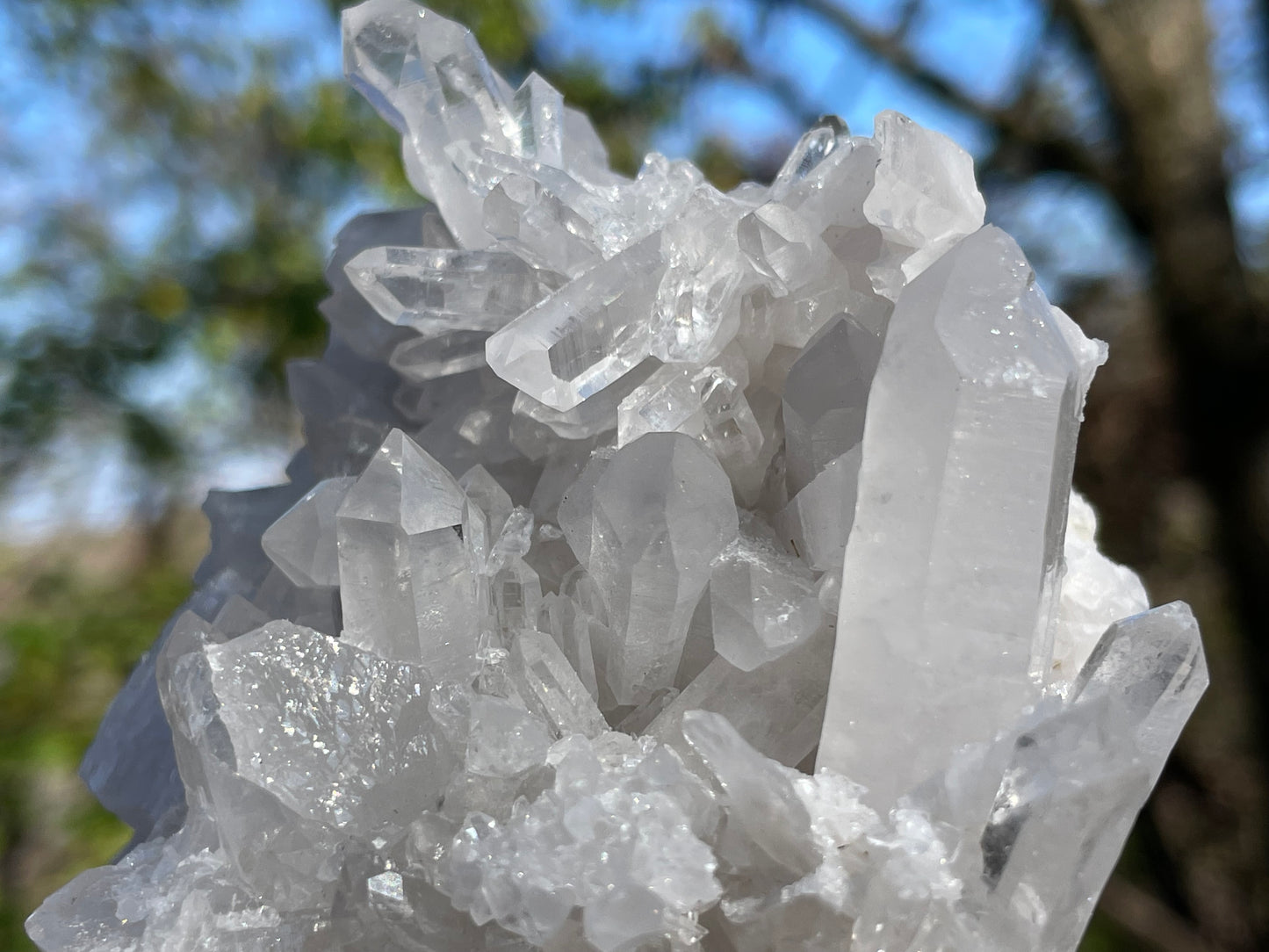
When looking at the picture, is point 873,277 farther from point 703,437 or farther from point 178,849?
point 178,849

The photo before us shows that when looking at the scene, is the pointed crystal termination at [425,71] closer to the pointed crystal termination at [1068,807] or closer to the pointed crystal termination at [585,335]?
the pointed crystal termination at [585,335]

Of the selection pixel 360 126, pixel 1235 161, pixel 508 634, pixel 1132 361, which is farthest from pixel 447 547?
pixel 1132 361

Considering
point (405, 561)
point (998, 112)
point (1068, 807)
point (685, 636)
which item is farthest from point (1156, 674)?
point (998, 112)

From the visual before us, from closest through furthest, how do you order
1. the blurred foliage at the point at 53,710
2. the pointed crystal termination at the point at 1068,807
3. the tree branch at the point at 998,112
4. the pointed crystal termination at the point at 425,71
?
the pointed crystal termination at the point at 1068,807
the pointed crystal termination at the point at 425,71
the blurred foliage at the point at 53,710
the tree branch at the point at 998,112

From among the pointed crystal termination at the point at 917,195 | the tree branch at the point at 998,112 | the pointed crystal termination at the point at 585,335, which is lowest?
the tree branch at the point at 998,112

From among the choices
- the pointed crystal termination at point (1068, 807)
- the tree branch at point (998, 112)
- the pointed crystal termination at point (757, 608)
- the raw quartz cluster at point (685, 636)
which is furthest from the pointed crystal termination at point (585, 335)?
the tree branch at point (998, 112)
